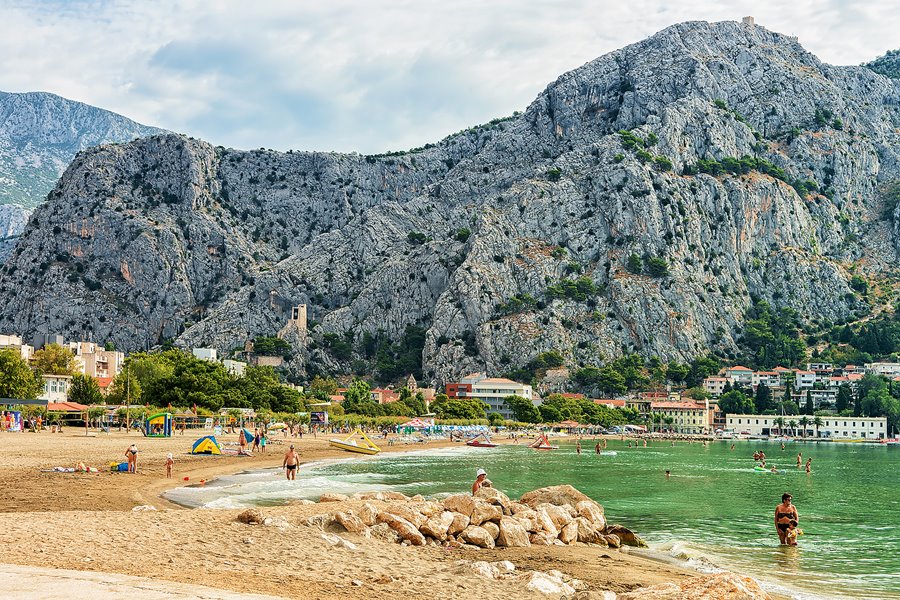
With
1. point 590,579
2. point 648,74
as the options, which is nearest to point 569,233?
point 648,74

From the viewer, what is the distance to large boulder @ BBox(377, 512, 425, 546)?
18.1 meters

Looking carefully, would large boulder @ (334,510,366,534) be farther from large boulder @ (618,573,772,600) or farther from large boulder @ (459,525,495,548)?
large boulder @ (618,573,772,600)

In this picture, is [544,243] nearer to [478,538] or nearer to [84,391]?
[84,391]

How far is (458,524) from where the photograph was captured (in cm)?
1912

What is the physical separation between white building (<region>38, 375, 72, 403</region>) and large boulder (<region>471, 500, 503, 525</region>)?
3202 inches

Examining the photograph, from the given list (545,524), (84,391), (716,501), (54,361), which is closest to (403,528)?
(545,524)

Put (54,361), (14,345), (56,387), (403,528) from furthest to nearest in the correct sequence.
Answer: (14,345)
(54,361)
(56,387)
(403,528)

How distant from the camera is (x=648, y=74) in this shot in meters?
190

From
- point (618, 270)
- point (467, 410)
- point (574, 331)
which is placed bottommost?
point (467, 410)

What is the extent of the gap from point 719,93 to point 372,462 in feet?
527

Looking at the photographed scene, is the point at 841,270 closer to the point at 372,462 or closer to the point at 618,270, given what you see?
the point at 618,270

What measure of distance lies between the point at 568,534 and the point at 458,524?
3503mm

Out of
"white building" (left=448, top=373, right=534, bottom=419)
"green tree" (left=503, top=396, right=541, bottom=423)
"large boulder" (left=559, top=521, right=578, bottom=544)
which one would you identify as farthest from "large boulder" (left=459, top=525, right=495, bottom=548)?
"white building" (left=448, top=373, right=534, bottom=419)

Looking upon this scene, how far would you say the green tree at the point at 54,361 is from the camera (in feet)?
322
